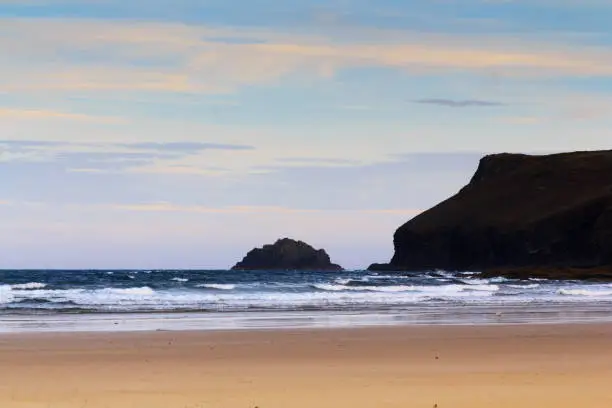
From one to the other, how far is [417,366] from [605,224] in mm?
102539

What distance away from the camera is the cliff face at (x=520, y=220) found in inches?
4643

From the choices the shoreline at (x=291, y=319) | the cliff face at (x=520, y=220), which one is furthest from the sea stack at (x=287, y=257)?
the shoreline at (x=291, y=319)

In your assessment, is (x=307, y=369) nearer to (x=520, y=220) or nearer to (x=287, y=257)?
(x=520, y=220)

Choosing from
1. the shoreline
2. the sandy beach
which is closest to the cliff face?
A: the shoreline

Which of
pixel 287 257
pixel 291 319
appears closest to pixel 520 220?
pixel 287 257

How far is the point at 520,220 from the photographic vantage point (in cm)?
12800

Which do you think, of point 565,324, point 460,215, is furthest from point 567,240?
point 565,324

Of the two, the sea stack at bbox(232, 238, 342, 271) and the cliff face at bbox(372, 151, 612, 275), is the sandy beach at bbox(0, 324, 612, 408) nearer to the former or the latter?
the cliff face at bbox(372, 151, 612, 275)

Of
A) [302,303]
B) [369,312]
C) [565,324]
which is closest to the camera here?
[565,324]

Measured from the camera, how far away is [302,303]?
110 ft

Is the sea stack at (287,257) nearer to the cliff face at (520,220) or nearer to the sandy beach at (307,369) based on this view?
the cliff face at (520,220)

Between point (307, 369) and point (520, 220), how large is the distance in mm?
118487

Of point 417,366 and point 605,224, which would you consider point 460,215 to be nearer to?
point 605,224

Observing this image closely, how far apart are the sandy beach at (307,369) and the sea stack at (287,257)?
152805mm
